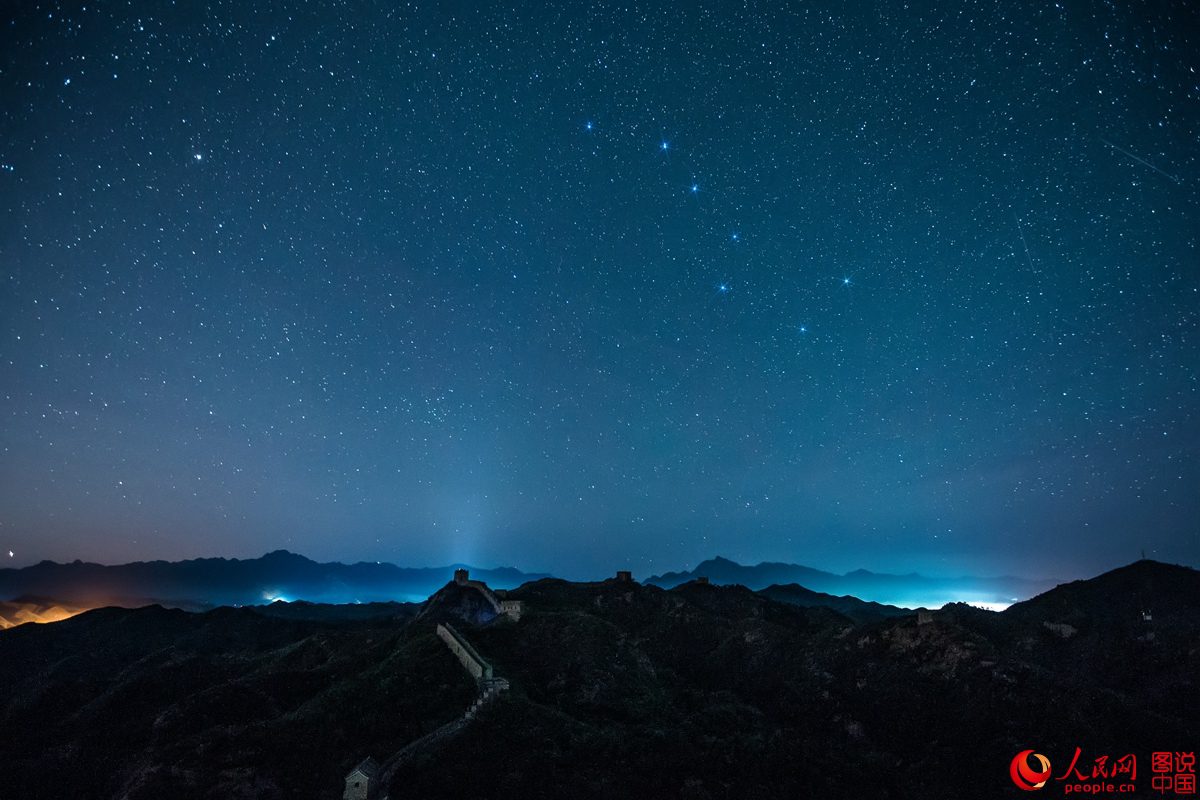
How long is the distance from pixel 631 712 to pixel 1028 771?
1045 inches

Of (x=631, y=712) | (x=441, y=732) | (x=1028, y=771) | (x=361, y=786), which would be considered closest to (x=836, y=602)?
(x=1028, y=771)

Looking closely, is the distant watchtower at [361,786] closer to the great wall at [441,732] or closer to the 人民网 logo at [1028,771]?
the great wall at [441,732]

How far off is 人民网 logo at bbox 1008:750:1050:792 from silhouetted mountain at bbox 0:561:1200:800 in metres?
0.75

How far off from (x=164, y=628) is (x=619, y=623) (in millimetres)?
96183

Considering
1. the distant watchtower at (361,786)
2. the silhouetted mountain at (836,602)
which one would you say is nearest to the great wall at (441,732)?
the distant watchtower at (361,786)

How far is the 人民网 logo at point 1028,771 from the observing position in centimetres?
3484

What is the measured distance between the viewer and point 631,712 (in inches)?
1752

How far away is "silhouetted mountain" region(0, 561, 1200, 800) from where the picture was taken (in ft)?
115

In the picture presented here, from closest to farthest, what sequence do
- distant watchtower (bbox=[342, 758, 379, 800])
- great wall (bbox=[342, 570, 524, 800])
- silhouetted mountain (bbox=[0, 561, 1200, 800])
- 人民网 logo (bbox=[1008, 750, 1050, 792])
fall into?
distant watchtower (bbox=[342, 758, 379, 800]), great wall (bbox=[342, 570, 524, 800]), 人民网 logo (bbox=[1008, 750, 1050, 792]), silhouetted mountain (bbox=[0, 561, 1200, 800])

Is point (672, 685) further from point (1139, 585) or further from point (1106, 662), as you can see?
point (1139, 585)

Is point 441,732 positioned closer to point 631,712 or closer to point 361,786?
point 361,786

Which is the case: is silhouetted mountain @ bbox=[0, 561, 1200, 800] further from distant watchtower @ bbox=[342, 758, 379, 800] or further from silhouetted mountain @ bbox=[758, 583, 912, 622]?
silhouetted mountain @ bbox=[758, 583, 912, 622]

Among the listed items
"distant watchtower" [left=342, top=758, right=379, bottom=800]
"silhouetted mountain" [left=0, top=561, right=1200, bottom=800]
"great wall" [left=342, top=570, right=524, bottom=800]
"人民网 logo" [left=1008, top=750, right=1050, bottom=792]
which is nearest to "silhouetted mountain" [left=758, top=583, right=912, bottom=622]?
"silhouetted mountain" [left=0, top=561, right=1200, bottom=800]

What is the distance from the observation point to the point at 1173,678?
54.0 metres
